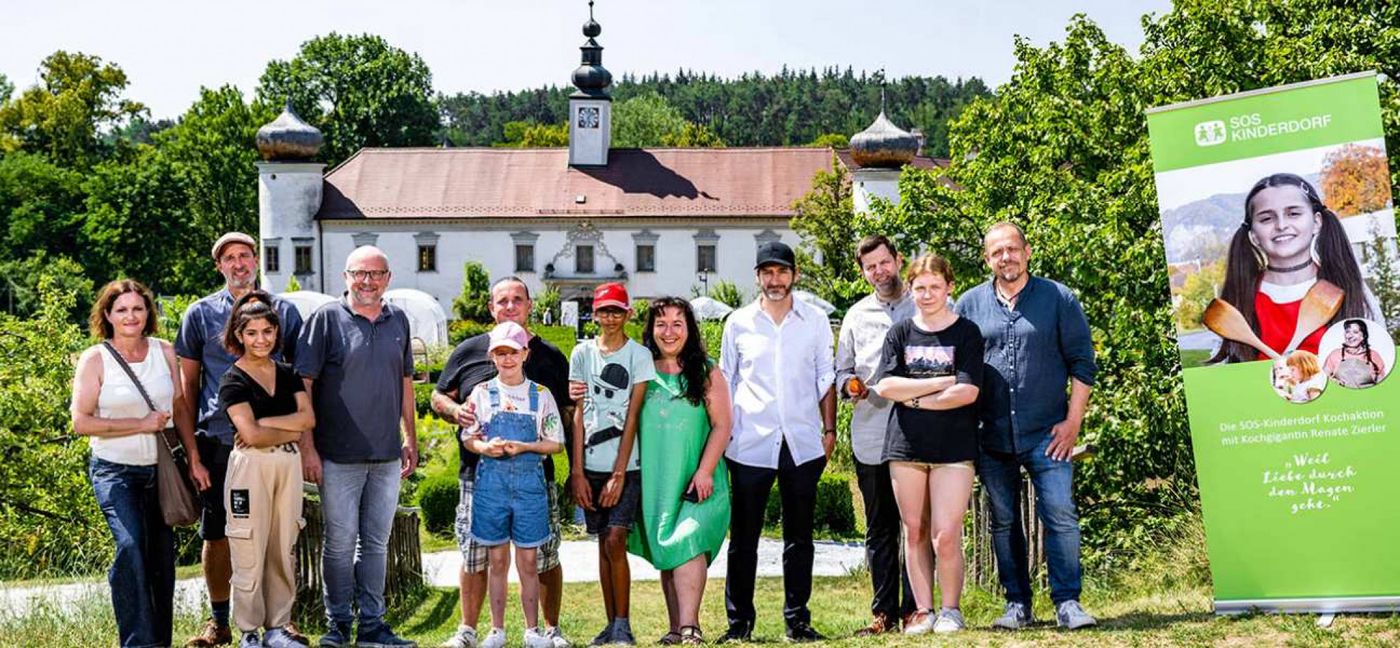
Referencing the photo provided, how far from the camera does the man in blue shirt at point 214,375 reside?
621 cm

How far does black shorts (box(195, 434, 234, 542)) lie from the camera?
20.4ft

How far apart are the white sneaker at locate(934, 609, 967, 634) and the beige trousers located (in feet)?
9.13

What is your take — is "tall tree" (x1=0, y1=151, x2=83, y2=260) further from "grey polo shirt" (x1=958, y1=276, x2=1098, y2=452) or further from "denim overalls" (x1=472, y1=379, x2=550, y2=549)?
"grey polo shirt" (x1=958, y1=276, x2=1098, y2=452)

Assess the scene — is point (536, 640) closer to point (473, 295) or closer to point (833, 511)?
point (833, 511)

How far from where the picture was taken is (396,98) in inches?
2203

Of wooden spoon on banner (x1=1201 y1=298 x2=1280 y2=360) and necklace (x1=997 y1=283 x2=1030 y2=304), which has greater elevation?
necklace (x1=997 y1=283 x2=1030 y2=304)

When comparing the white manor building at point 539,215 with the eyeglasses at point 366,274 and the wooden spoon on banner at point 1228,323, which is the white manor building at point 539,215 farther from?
the eyeglasses at point 366,274

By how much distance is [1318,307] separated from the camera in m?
6.07

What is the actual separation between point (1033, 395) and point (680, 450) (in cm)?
157

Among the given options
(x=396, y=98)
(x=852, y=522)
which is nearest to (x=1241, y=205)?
(x=852, y=522)

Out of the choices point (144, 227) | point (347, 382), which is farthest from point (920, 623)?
point (144, 227)

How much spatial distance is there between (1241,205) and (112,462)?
4963mm

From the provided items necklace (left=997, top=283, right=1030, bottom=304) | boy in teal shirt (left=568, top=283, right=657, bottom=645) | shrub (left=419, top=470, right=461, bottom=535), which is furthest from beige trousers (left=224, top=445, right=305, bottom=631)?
shrub (left=419, top=470, right=461, bottom=535)

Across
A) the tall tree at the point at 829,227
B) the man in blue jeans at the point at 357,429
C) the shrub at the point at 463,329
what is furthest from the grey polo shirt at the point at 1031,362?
the shrub at the point at 463,329
